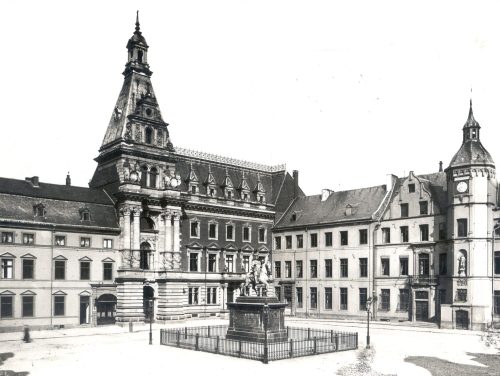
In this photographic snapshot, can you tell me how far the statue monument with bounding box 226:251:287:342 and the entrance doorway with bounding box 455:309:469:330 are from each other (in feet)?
71.4

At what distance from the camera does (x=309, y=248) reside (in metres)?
70.4

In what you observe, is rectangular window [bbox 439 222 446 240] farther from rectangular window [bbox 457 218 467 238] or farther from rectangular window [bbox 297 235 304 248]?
rectangular window [bbox 297 235 304 248]

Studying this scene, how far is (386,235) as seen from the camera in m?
63.4

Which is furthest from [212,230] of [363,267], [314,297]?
[363,267]

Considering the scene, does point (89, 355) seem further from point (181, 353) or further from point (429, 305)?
point (429, 305)

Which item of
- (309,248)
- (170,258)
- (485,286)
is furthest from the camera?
(309,248)

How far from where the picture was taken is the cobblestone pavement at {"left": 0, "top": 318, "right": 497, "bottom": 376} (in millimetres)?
28625

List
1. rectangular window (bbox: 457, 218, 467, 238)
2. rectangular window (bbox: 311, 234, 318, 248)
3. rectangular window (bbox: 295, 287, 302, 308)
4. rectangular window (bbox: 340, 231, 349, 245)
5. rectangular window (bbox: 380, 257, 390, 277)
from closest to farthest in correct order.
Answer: rectangular window (bbox: 457, 218, 467, 238)
rectangular window (bbox: 380, 257, 390, 277)
rectangular window (bbox: 340, 231, 349, 245)
rectangular window (bbox: 311, 234, 318, 248)
rectangular window (bbox: 295, 287, 302, 308)

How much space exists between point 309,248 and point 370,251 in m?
9.03

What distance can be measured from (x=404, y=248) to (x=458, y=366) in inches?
1234

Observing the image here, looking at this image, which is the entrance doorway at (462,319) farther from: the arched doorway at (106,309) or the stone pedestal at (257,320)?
the arched doorway at (106,309)

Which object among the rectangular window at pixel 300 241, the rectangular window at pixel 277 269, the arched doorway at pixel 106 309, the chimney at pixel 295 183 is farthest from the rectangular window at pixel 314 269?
the arched doorway at pixel 106 309

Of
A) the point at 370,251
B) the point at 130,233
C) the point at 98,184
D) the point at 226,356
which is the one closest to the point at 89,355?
the point at 226,356

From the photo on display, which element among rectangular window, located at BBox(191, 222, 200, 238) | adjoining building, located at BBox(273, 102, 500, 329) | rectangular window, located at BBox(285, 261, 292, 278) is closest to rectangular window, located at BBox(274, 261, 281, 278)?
adjoining building, located at BBox(273, 102, 500, 329)
